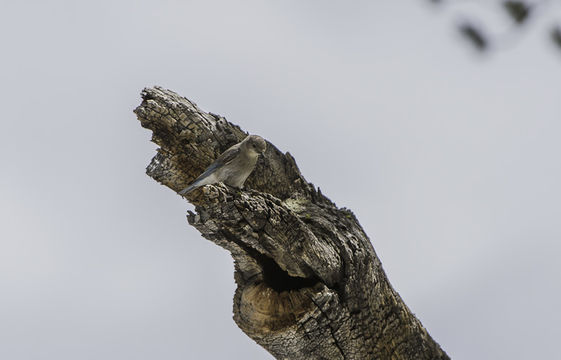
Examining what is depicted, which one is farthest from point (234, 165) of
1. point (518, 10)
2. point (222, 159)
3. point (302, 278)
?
point (518, 10)

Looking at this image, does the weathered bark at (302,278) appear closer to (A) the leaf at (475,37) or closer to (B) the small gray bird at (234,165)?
(B) the small gray bird at (234,165)

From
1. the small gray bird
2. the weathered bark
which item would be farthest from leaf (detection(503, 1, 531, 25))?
the small gray bird

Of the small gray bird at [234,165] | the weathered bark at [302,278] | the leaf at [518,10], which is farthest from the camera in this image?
the small gray bird at [234,165]

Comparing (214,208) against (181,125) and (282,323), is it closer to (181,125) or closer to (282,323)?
(282,323)

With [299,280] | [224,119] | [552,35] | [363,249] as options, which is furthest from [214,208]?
[552,35]

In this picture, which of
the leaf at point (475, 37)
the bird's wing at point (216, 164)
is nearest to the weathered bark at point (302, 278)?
the bird's wing at point (216, 164)
